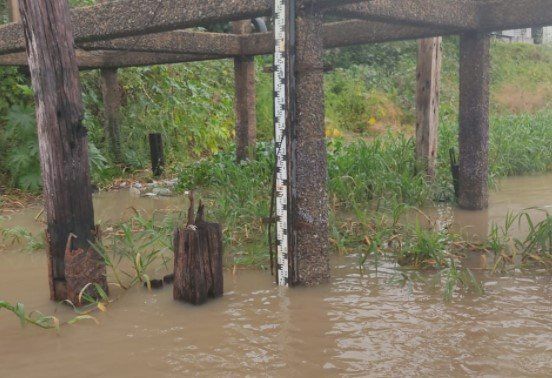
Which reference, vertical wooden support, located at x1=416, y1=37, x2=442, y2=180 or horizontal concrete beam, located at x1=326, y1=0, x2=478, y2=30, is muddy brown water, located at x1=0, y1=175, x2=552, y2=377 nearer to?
horizontal concrete beam, located at x1=326, y1=0, x2=478, y2=30

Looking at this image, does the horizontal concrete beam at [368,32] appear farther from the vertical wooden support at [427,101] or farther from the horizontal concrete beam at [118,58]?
the horizontal concrete beam at [118,58]

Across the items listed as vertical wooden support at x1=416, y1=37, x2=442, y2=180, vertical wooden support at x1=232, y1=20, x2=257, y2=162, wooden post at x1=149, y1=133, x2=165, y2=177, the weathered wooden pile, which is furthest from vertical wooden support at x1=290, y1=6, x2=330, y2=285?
wooden post at x1=149, y1=133, x2=165, y2=177

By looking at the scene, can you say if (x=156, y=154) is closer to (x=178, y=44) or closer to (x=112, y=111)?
(x=112, y=111)

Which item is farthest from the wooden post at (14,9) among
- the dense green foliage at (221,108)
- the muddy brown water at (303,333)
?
the muddy brown water at (303,333)

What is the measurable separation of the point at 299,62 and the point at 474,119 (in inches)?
120

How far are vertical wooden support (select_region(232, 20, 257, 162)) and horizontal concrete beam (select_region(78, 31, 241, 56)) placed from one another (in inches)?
24.9

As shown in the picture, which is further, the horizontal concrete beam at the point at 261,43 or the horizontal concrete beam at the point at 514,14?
the horizontal concrete beam at the point at 261,43

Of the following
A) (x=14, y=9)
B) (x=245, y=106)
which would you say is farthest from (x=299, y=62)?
(x=245, y=106)

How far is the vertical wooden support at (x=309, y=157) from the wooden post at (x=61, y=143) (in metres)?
1.37

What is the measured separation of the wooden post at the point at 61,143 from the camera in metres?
3.85

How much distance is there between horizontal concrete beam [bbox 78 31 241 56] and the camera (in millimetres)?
6297

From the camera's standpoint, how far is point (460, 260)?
4.83m

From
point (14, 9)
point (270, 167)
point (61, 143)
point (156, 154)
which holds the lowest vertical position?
point (270, 167)

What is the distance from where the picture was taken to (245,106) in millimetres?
8945
